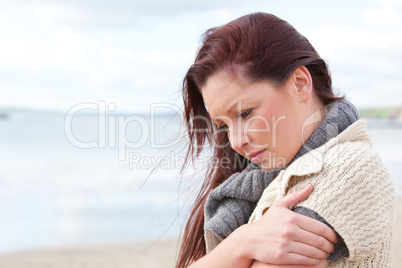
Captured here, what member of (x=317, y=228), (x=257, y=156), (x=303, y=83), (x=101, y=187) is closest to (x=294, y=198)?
(x=317, y=228)

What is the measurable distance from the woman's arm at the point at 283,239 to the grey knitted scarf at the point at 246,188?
7.9 inches

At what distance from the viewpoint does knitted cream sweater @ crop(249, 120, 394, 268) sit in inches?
57.5

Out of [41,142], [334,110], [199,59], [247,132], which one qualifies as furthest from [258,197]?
[41,142]

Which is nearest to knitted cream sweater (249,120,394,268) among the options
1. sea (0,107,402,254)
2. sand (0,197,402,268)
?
sea (0,107,402,254)

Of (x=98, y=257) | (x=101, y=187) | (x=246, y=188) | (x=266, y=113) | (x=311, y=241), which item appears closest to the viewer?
(x=311, y=241)

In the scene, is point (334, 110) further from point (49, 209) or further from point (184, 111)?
point (49, 209)

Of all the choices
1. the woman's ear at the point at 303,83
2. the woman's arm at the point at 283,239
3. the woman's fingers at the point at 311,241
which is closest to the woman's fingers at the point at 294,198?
the woman's arm at the point at 283,239

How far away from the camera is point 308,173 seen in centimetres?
155

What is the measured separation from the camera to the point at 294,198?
1.54 meters

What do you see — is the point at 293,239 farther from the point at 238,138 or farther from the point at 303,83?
the point at 303,83

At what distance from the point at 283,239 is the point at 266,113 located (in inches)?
15.7

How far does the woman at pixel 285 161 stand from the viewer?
4.82 feet

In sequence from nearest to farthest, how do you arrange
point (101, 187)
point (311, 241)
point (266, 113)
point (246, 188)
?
1. point (311, 241)
2. point (266, 113)
3. point (246, 188)
4. point (101, 187)

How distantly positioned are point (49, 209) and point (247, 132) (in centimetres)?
643
